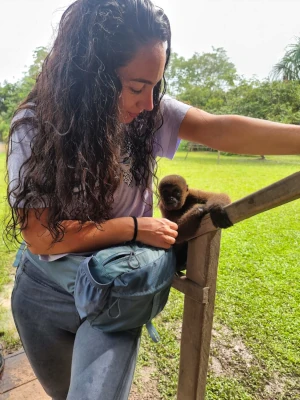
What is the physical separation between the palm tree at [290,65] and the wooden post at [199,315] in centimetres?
177

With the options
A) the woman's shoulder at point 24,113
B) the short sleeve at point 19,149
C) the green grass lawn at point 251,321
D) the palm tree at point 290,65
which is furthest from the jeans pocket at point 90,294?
the palm tree at point 290,65

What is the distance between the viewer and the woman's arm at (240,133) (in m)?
0.73

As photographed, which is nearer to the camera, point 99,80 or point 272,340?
point 99,80

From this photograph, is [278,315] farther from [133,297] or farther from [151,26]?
[151,26]

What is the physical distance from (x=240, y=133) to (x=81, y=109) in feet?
1.20

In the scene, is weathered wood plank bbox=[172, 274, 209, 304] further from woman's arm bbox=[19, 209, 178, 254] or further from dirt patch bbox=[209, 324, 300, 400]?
dirt patch bbox=[209, 324, 300, 400]

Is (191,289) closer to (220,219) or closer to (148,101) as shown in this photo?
(220,219)

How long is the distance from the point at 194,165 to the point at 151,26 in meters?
4.21

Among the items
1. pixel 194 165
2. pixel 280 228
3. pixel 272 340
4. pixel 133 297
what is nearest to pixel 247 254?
pixel 280 228

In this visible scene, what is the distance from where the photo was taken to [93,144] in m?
0.70

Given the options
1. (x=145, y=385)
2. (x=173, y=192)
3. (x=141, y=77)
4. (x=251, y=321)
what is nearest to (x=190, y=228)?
(x=141, y=77)

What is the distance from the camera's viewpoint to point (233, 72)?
9.64 m

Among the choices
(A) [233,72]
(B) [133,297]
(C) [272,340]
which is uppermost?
(A) [233,72]

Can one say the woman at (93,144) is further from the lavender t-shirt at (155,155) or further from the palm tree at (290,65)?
the palm tree at (290,65)
